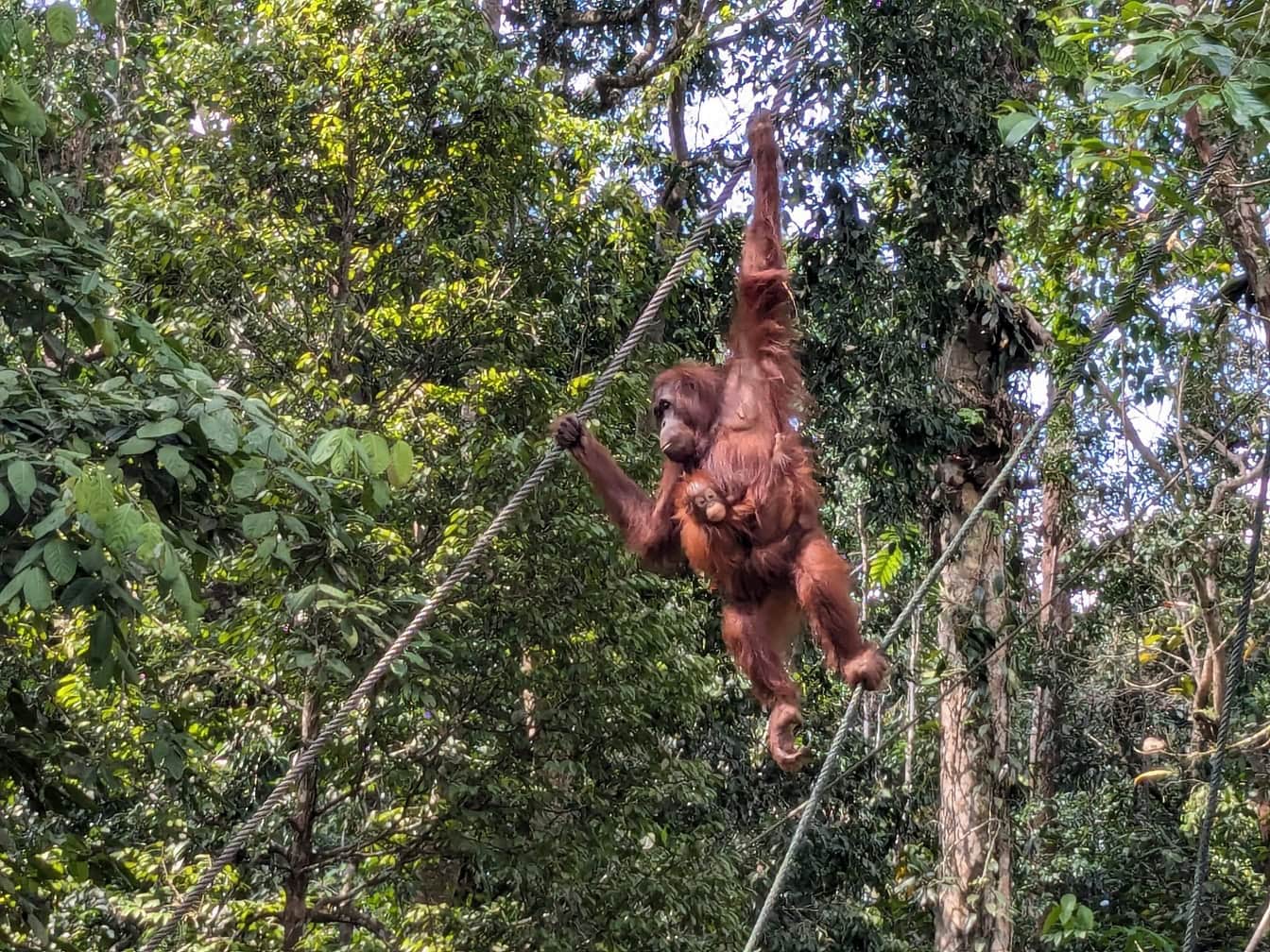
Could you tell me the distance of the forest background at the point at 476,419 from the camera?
368 cm

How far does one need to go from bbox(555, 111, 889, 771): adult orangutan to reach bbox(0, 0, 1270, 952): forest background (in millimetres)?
909

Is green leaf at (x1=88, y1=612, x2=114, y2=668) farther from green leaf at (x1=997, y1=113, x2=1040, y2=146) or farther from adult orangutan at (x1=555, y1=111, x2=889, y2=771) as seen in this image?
green leaf at (x1=997, y1=113, x2=1040, y2=146)

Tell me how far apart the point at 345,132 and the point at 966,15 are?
3.25 metres

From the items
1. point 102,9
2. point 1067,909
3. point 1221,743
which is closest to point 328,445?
point 102,9

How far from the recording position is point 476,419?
5.81 meters

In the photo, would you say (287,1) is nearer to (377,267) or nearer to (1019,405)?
(377,267)

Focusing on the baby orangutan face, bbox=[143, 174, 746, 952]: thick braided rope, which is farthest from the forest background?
the baby orangutan face

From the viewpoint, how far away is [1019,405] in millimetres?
8945

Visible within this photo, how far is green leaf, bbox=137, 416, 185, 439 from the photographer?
10.4 ft

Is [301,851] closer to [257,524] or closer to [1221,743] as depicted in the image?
[257,524]

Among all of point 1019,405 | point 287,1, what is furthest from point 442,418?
point 1019,405

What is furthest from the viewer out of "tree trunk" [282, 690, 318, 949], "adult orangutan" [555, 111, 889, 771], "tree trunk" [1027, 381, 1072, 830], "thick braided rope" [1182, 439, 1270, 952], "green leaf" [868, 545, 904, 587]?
"tree trunk" [1027, 381, 1072, 830]

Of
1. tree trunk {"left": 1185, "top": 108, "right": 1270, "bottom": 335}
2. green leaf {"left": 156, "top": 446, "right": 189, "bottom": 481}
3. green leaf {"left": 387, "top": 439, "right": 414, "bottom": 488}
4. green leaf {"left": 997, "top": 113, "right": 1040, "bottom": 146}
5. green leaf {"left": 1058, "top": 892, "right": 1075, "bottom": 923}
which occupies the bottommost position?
green leaf {"left": 1058, "top": 892, "right": 1075, "bottom": 923}

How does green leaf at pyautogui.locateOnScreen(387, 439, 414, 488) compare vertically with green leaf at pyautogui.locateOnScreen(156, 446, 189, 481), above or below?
above
